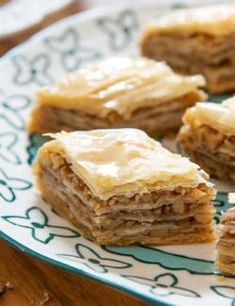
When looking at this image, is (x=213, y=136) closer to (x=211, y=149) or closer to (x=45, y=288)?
(x=211, y=149)

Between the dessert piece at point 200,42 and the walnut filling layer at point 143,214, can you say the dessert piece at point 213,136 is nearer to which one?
the walnut filling layer at point 143,214

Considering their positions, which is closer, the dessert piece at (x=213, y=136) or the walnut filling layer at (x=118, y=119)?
the dessert piece at (x=213, y=136)

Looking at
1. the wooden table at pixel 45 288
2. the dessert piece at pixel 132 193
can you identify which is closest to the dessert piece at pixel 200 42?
the dessert piece at pixel 132 193

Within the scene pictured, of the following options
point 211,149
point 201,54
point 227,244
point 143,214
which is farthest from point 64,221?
point 201,54

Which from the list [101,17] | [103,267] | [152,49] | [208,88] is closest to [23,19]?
[101,17]

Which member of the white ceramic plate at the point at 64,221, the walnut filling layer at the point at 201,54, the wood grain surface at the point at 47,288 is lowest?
the wood grain surface at the point at 47,288

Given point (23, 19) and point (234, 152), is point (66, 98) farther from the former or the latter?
point (23, 19)
